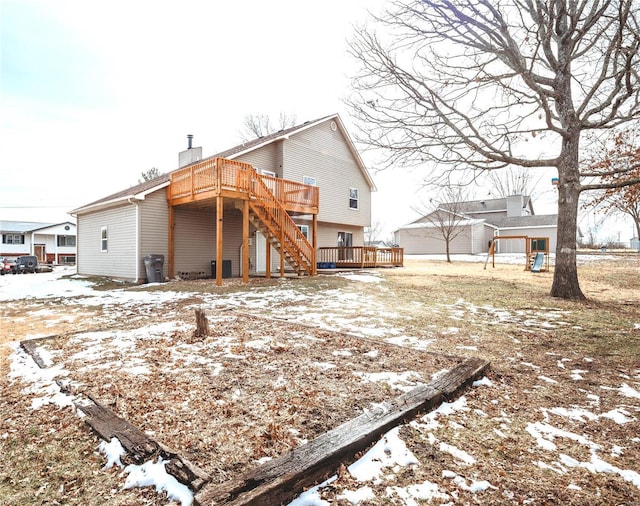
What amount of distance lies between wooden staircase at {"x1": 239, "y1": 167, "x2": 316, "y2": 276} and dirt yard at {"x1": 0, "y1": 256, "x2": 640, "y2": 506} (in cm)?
585

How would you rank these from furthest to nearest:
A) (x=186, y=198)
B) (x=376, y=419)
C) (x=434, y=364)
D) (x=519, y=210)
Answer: (x=519, y=210), (x=186, y=198), (x=434, y=364), (x=376, y=419)

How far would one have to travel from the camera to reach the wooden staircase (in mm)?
12156

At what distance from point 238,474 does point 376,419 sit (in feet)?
3.50

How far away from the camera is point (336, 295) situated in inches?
362

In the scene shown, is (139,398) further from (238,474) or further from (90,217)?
(90,217)

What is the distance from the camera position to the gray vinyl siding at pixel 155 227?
12492 mm

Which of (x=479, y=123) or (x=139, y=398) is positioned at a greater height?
(x=479, y=123)

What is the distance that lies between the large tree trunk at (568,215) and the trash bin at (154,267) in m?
12.2

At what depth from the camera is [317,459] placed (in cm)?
209

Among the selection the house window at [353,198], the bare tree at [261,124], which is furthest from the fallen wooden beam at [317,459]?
the bare tree at [261,124]

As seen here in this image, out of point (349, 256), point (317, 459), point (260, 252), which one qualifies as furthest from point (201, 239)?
point (317, 459)

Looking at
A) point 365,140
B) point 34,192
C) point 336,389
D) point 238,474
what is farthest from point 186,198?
point 34,192

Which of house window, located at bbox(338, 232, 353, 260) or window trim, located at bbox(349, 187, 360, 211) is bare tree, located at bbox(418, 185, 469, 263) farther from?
house window, located at bbox(338, 232, 353, 260)

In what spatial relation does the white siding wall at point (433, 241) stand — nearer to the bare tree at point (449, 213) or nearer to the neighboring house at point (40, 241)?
the bare tree at point (449, 213)
